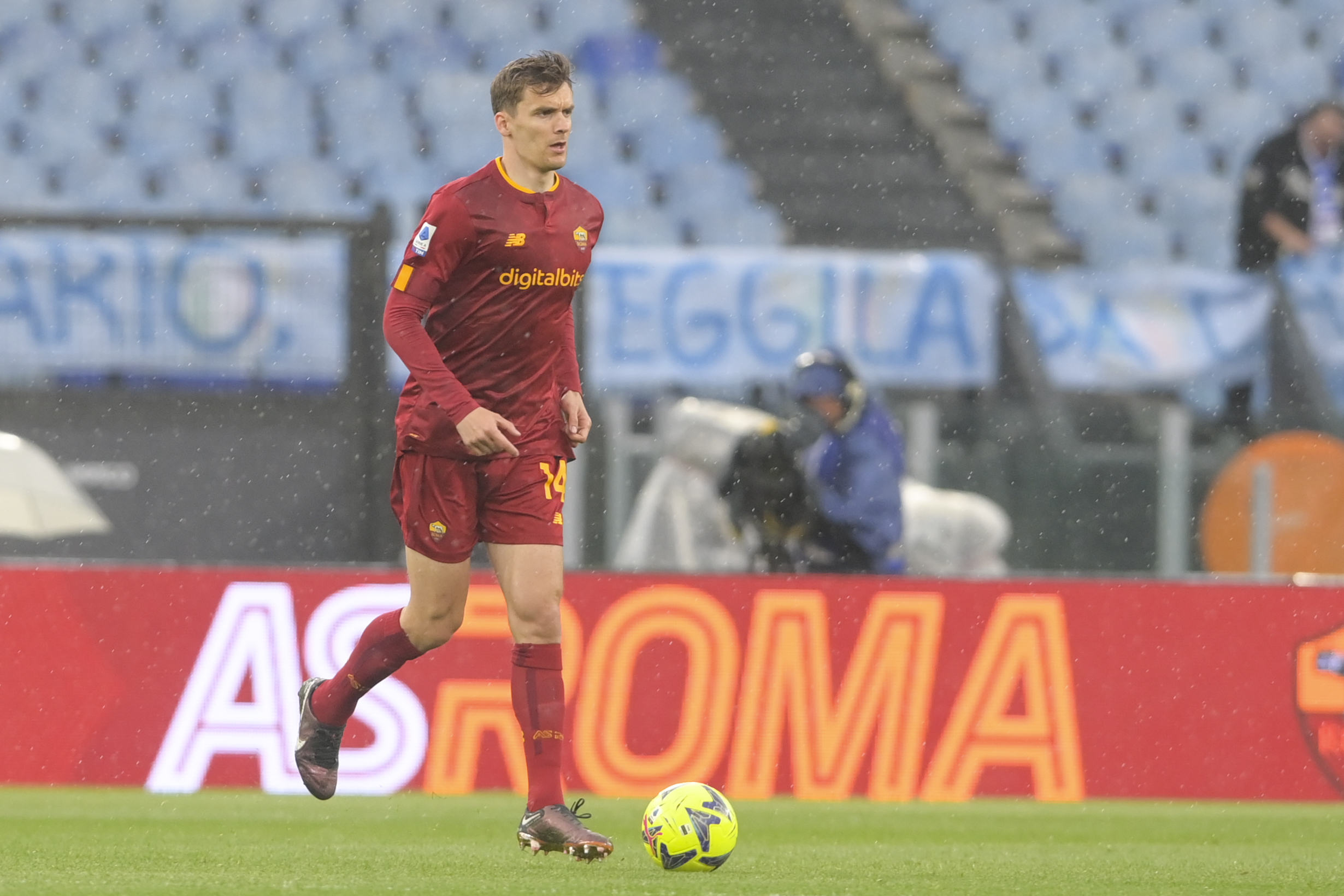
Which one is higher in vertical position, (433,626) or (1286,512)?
(433,626)

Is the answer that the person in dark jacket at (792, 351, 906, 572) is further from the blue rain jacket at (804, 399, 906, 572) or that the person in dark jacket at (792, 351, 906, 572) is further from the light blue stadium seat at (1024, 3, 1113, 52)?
the light blue stadium seat at (1024, 3, 1113, 52)

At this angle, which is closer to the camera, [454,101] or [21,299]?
[21,299]

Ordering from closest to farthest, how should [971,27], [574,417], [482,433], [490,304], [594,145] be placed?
1. [482,433]
2. [490,304]
3. [574,417]
4. [594,145]
5. [971,27]

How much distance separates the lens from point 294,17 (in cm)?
1180

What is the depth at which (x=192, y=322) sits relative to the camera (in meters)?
8.08

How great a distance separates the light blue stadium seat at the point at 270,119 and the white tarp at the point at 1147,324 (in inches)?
165

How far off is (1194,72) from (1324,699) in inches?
250

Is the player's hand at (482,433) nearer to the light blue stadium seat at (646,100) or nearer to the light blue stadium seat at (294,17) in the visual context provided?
the light blue stadium seat at (646,100)

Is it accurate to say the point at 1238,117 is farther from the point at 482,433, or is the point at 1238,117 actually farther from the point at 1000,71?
the point at 482,433

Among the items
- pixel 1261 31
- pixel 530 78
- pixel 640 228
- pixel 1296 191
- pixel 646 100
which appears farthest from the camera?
pixel 1261 31

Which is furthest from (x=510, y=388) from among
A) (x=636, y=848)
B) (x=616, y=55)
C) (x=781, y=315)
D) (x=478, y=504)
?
(x=616, y=55)

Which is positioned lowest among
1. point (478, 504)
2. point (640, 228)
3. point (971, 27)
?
point (478, 504)

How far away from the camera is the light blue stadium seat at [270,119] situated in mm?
11219

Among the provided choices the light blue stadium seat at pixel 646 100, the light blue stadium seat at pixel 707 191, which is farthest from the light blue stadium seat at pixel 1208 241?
the light blue stadium seat at pixel 646 100
